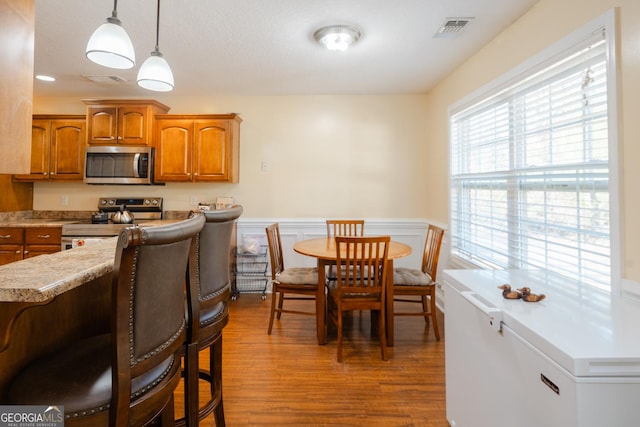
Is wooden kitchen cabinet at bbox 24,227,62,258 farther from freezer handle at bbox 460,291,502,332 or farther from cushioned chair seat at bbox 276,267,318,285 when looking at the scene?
freezer handle at bbox 460,291,502,332

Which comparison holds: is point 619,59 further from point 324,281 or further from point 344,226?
point 344,226

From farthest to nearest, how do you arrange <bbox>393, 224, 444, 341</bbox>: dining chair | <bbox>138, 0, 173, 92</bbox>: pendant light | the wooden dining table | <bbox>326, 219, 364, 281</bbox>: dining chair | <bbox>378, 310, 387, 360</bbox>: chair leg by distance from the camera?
<bbox>326, 219, 364, 281</bbox>: dining chair, <bbox>393, 224, 444, 341</bbox>: dining chair, the wooden dining table, <bbox>378, 310, 387, 360</bbox>: chair leg, <bbox>138, 0, 173, 92</bbox>: pendant light

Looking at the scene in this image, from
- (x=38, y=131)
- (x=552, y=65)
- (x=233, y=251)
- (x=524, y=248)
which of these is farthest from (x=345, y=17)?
(x=38, y=131)

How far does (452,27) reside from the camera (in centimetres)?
243

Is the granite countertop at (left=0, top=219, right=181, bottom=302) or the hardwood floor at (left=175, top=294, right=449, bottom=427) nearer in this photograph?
the granite countertop at (left=0, top=219, right=181, bottom=302)

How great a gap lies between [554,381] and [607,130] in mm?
1333

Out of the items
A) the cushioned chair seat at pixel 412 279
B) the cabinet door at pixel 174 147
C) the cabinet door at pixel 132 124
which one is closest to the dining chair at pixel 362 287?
the cushioned chair seat at pixel 412 279

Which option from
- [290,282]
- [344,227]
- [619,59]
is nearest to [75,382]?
[290,282]

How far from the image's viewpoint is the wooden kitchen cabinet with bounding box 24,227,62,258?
11.7ft

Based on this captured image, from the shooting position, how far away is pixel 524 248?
227cm

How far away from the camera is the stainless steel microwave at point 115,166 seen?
3.87 m

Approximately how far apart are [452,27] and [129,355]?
110 inches

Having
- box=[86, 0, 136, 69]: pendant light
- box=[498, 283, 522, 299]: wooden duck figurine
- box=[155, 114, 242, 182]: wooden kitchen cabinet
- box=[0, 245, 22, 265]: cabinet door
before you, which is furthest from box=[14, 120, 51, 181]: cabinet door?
box=[498, 283, 522, 299]: wooden duck figurine

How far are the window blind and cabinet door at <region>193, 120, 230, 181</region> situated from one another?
266cm
